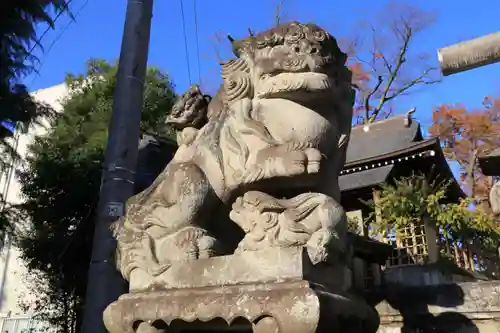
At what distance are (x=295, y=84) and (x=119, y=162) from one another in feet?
7.60

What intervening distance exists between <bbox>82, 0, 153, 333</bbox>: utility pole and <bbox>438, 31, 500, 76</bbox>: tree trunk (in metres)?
2.89

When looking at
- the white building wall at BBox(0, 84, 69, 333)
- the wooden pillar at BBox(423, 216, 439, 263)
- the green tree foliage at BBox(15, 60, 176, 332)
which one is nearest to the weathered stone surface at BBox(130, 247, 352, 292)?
the wooden pillar at BBox(423, 216, 439, 263)

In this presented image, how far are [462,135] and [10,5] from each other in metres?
17.6

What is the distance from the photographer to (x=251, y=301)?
82.7 inches

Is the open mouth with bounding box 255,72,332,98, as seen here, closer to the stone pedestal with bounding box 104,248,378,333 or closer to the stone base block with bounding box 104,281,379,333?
the stone pedestal with bounding box 104,248,378,333

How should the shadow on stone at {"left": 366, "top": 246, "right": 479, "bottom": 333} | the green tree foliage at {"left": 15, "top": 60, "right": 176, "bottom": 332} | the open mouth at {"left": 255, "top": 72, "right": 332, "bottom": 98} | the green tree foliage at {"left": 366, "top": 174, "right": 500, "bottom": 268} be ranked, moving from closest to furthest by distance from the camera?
1. the open mouth at {"left": 255, "top": 72, "right": 332, "bottom": 98}
2. the shadow on stone at {"left": 366, "top": 246, "right": 479, "bottom": 333}
3. the green tree foliage at {"left": 366, "top": 174, "right": 500, "bottom": 268}
4. the green tree foliage at {"left": 15, "top": 60, "right": 176, "bottom": 332}

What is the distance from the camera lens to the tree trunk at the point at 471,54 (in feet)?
5.42

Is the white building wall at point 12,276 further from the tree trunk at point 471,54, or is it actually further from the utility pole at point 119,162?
the tree trunk at point 471,54

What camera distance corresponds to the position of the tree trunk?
1653 mm

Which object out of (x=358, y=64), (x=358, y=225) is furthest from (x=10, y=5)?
(x=358, y=64)

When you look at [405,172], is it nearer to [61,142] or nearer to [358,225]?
[358,225]

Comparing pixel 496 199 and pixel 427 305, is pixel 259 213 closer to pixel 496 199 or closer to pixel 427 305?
pixel 427 305

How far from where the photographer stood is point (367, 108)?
1914 cm

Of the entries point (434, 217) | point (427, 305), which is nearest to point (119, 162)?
point (427, 305)
